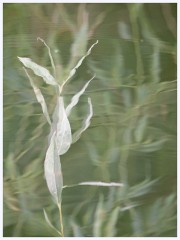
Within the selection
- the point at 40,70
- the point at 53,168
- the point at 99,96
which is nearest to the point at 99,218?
the point at 53,168

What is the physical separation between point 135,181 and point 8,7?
610 mm

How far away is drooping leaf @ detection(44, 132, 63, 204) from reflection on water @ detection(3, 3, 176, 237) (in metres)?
0.02

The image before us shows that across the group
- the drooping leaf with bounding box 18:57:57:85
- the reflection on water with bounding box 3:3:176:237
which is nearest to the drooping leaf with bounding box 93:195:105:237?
the reflection on water with bounding box 3:3:176:237

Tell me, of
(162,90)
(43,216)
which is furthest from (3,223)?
(162,90)

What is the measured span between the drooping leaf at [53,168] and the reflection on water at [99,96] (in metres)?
0.02

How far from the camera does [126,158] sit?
125cm

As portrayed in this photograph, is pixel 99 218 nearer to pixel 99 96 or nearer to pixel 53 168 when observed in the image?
pixel 53 168

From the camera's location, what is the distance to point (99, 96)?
49.2 inches

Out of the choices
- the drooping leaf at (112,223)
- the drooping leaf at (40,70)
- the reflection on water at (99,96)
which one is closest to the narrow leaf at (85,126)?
the reflection on water at (99,96)

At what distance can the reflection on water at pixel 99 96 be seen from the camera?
1.25 metres

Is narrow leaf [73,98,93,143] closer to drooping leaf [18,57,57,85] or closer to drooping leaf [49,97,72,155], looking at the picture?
drooping leaf [49,97,72,155]

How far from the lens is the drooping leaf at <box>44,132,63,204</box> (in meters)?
1.24

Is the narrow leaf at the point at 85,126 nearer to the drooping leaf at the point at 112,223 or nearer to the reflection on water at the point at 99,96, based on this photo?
the reflection on water at the point at 99,96

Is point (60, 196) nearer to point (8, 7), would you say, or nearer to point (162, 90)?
point (162, 90)
